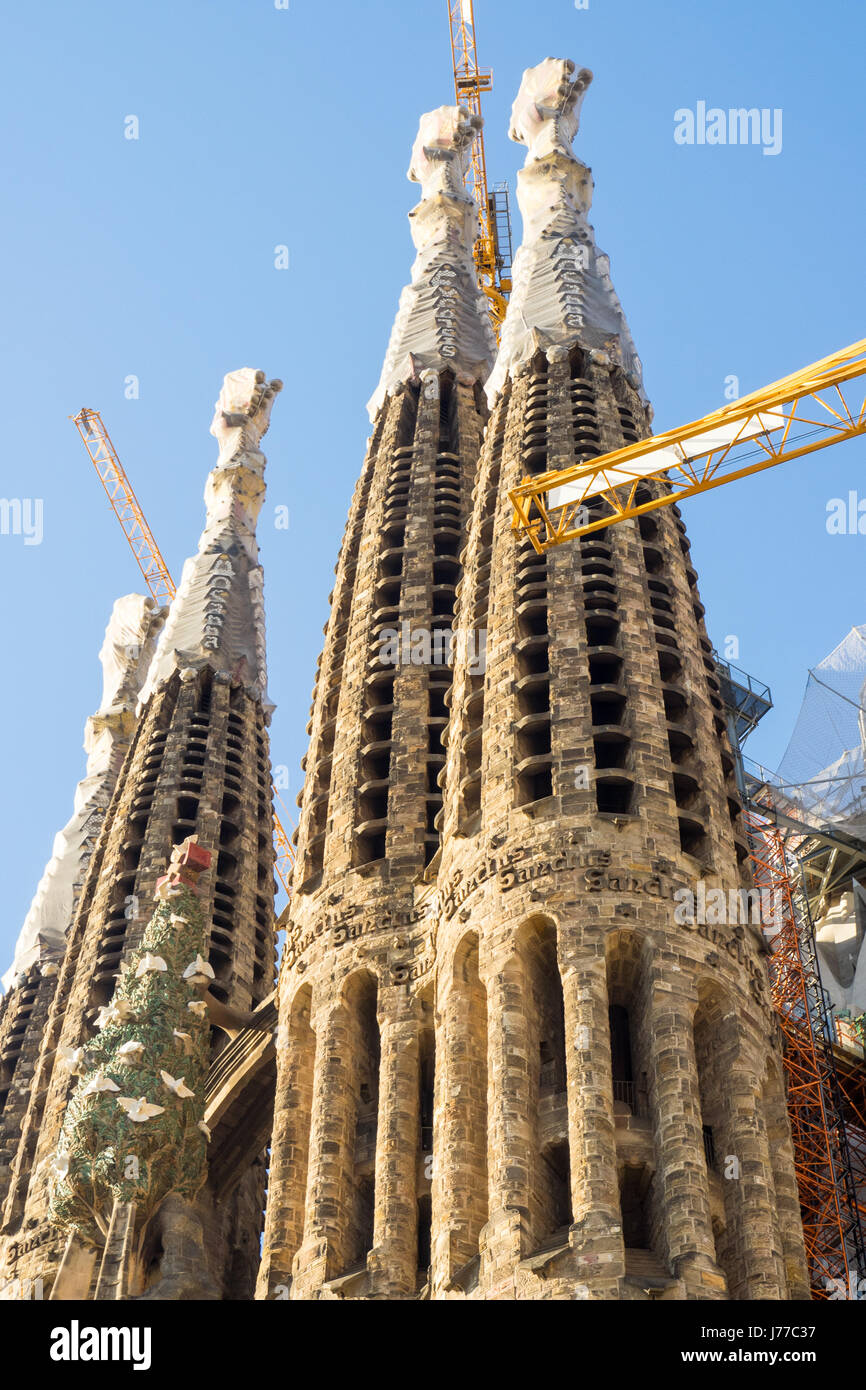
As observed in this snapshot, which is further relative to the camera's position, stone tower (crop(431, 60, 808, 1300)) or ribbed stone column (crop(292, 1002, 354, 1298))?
ribbed stone column (crop(292, 1002, 354, 1298))

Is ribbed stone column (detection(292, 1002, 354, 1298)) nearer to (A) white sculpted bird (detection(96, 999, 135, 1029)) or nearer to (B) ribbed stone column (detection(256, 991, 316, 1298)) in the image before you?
(B) ribbed stone column (detection(256, 991, 316, 1298))

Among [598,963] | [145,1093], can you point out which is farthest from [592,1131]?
[145,1093]

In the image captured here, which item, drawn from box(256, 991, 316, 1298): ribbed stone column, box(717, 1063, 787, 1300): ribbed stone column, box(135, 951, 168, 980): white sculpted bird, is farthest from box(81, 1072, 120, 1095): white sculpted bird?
box(717, 1063, 787, 1300): ribbed stone column

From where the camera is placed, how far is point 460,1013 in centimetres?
5116

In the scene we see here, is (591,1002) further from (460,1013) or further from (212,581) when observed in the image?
(212,581)

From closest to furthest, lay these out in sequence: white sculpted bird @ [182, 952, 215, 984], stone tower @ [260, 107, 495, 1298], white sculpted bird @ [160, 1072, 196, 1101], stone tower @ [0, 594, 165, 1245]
Answer: stone tower @ [260, 107, 495, 1298], white sculpted bird @ [160, 1072, 196, 1101], white sculpted bird @ [182, 952, 215, 984], stone tower @ [0, 594, 165, 1245]

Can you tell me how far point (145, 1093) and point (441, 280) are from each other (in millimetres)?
39244

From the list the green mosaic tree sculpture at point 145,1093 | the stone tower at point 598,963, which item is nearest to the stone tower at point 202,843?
the green mosaic tree sculpture at point 145,1093

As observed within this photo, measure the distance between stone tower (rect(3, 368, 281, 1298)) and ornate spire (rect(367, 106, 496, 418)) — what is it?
37.7 feet

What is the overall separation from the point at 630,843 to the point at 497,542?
1418cm

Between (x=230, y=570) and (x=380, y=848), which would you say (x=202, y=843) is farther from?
(x=230, y=570)

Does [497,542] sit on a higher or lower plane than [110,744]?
lower

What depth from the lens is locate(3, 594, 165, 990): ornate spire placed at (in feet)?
290
